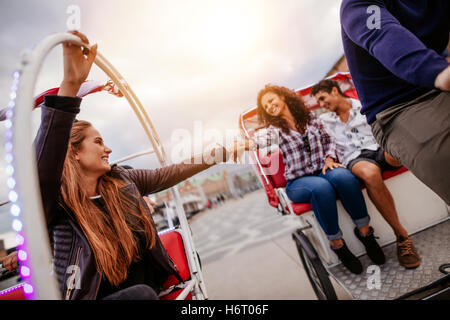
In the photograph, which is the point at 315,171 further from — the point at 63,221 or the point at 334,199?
the point at 63,221

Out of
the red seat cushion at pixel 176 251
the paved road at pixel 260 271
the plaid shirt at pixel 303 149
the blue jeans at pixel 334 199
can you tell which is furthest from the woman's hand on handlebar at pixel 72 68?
the paved road at pixel 260 271

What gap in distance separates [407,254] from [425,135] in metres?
1.11

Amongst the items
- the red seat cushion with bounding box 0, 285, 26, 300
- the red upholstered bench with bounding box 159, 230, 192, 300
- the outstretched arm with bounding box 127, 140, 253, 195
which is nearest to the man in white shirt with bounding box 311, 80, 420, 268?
the outstretched arm with bounding box 127, 140, 253, 195

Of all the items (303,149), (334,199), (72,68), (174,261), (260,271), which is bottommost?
(260,271)

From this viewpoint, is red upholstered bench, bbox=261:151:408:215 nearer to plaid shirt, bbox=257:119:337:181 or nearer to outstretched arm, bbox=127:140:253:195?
plaid shirt, bbox=257:119:337:181

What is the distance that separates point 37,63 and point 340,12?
119 centimetres

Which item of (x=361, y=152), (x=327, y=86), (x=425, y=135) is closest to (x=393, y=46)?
(x=425, y=135)

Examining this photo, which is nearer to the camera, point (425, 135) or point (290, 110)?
point (425, 135)

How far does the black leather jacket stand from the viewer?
73 cm

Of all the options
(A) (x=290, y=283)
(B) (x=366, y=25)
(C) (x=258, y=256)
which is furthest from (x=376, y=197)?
(C) (x=258, y=256)

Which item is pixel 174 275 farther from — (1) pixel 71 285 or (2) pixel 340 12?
(2) pixel 340 12

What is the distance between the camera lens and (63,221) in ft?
3.00

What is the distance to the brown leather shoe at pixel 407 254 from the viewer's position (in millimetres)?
1317
